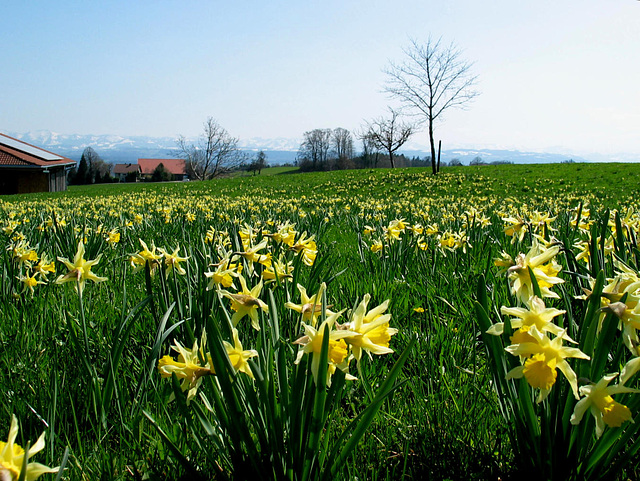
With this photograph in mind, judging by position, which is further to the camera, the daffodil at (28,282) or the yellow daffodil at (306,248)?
the daffodil at (28,282)

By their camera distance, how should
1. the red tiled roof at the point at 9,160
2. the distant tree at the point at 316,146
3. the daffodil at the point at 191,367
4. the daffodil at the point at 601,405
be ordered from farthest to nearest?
the distant tree at the point at 316,146 → the red tiled roof at the point at 9,160 → the daffodil at the point at 191,367 → the daffodil at the point at 601,405

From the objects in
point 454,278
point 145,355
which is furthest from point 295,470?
point 454,278

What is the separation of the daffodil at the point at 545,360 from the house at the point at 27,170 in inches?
1481

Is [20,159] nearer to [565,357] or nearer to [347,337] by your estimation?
[347,337]

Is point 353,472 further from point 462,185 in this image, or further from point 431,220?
point 462,185

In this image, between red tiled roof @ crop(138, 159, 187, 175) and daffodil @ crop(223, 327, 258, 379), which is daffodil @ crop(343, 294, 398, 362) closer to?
daffodil @ crop(223, 327, 258, 379)

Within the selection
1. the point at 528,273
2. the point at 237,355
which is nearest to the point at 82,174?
the point at 237,355

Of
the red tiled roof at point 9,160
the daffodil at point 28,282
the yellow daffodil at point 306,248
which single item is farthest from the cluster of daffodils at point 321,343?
the red tiled roof at point 9,160

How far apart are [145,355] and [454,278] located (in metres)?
1.86

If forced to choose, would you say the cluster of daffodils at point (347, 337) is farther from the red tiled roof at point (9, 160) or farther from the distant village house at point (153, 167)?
the distant village house at point (153, 167)

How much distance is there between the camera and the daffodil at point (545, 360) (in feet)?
2.53

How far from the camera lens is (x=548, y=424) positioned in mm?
952

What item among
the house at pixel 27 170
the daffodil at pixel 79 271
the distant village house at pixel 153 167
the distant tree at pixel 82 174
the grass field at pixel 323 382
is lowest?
the grass field at pixel 323 382

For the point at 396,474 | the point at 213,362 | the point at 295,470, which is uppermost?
the point at 213,362
